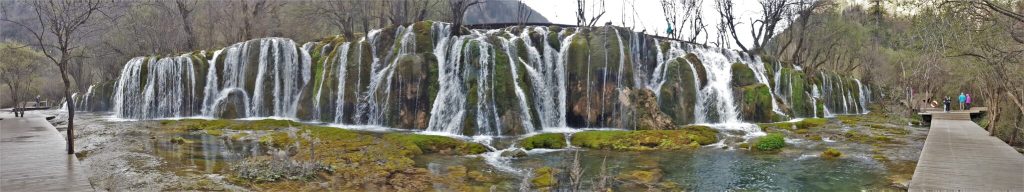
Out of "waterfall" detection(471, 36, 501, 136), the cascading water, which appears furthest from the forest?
the cascading water

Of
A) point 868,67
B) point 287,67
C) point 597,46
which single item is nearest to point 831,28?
point 868,67

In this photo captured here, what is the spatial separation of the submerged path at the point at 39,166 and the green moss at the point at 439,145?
9.12 m

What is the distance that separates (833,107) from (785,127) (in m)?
23.4

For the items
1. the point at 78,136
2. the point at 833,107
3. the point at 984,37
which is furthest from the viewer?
the point at 833,107

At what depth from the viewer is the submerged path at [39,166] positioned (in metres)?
9.68

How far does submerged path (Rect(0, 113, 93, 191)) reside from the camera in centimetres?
968

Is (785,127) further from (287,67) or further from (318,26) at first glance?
(318,26)

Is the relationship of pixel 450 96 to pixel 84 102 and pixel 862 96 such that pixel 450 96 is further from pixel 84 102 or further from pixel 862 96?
pixel 862 96

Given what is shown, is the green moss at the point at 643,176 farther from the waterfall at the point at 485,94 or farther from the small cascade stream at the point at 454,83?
the waterfall at the point at 485,94

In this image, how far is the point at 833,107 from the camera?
45844 millimetres

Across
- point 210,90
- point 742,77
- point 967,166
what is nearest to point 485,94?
point 967,166

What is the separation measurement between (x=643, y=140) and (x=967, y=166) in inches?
394

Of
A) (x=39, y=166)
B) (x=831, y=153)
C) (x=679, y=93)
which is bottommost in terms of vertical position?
(x=831, y=153)

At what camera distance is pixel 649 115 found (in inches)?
1017
